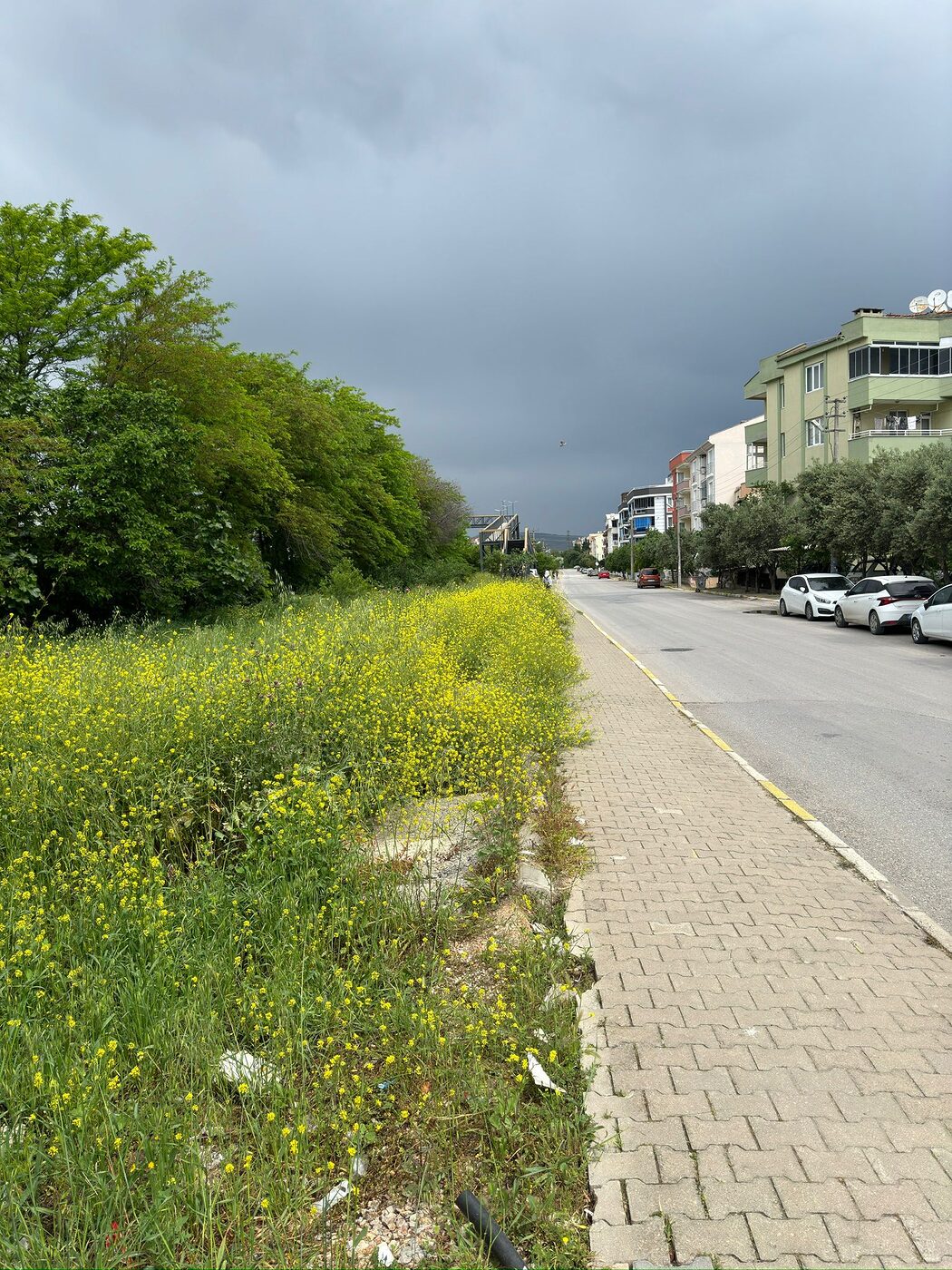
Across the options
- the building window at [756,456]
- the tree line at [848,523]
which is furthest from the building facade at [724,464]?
the tree line at [848,523]

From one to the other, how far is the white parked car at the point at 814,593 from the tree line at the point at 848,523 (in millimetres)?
1986

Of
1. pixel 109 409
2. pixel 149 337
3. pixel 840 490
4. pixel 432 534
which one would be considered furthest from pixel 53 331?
pixel 432 534

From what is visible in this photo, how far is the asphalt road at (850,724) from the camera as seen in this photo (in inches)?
250

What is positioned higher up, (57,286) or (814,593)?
(57,286)

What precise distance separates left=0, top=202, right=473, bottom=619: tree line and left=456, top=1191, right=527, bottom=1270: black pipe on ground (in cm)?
1313

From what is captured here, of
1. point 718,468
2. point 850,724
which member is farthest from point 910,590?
point 718,468

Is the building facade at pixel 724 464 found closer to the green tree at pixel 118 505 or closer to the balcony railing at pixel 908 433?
the balcony railing at pixel 908 433

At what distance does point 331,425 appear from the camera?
29.4m

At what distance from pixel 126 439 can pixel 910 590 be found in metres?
19.6

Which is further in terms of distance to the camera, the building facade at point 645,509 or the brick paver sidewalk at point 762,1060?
the building facade at point 645,509

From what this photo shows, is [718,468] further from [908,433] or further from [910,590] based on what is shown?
[910,590]

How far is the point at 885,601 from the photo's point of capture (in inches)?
899

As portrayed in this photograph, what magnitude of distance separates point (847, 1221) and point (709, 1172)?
1.37 feet

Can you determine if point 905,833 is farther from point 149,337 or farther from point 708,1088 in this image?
point 149,337
